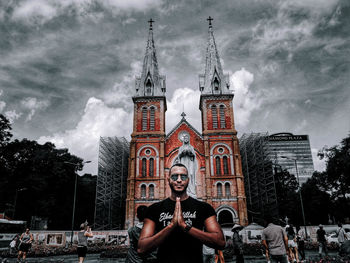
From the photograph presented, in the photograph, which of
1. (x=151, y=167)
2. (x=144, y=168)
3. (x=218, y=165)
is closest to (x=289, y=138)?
(x=218, y=165)

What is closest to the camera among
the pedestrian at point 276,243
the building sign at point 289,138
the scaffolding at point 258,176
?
the pedestrian at point 276,243

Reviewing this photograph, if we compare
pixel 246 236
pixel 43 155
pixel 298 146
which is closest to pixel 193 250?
pixel 246 236

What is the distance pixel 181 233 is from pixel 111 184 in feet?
118

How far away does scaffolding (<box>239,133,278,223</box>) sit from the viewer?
35.9 metres

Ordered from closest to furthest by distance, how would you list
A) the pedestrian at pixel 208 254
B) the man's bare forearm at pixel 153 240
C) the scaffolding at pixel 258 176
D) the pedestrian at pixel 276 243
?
1. the man's bare forearm at pixel 153 240
2. the pedestrian at pixel 276 243
3. the pedestrian at pixel 208 254
4. the scaffolding at pixel 258 176

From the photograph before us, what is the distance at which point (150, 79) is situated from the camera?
1519 inches

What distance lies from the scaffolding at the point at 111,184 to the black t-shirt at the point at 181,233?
3439 centimetres

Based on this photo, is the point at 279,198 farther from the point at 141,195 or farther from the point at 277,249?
the point at 277,249

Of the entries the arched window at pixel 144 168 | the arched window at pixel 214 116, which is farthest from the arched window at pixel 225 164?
the arched window at pixel 144 168

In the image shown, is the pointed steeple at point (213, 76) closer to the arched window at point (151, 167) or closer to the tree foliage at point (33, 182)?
the arched window at point (151, 167)

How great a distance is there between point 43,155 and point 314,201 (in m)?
39.8

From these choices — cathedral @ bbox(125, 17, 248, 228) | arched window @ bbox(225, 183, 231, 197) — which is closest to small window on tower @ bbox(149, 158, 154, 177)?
cathedral @ bbox(125, 17, 248, 228)

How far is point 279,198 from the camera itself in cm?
4562

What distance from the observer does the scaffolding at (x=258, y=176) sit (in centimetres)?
3594
